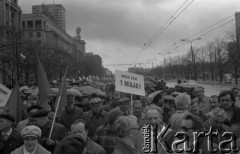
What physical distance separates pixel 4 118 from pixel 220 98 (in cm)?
343

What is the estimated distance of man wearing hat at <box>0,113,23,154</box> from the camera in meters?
5.04

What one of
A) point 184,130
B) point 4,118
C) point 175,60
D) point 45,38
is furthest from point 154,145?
point 175,60

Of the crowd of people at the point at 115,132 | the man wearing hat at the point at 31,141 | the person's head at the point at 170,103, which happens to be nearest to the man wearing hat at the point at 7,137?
the crowd of people at the point at 115,132

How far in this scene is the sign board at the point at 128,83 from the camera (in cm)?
773

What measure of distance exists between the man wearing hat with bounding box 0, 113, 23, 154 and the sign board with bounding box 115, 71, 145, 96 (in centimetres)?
270

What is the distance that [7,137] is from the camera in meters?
5.52

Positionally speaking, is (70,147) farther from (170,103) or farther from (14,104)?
(170,103)

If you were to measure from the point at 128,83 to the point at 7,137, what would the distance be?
3.09 meters

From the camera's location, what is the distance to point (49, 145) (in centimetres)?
494

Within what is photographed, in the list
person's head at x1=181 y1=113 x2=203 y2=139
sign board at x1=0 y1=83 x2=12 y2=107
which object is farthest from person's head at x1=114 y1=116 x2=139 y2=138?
sign board at x1=0 y1=83 x2=12 y2=107

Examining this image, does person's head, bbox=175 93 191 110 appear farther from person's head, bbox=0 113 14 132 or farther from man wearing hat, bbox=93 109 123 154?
person's head, bbox=0 113 14 132

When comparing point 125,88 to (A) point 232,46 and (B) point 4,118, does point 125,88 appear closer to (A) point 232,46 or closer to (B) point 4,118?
(B) point 4,118

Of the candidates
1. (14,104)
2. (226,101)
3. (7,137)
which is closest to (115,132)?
(7,137)

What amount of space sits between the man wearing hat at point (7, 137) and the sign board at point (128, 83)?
8.86 ft
